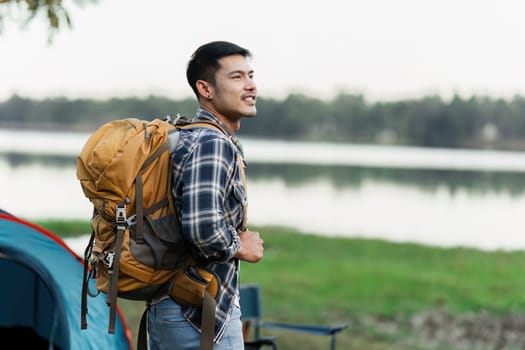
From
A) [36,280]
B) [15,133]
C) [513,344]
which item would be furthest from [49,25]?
[15,133]

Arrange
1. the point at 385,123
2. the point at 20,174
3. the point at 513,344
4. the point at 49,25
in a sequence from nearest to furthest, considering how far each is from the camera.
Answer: the point at 49,25, the point at 513,344, the point at 20,174, the point at 385,123

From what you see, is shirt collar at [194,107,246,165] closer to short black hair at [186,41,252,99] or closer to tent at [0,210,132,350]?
short black hair at [186,41,252,99]

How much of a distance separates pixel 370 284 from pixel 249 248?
721 centimetres

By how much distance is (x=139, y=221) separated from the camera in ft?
6.76

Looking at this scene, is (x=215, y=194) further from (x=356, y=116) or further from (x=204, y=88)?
(x=356, y=116)

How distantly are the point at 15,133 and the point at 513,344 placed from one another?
3640 inches

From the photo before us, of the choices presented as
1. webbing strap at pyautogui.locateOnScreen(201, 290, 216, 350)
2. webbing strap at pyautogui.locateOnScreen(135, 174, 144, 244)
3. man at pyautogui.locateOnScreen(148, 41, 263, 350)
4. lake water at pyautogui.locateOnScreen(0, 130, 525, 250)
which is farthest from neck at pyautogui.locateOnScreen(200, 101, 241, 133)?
lake water at pyautogui.locateOnScreen(0, 130, 525, 250)

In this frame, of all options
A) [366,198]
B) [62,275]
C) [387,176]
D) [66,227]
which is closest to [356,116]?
[387,176]

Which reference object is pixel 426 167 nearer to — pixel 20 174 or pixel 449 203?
pixel 449 203

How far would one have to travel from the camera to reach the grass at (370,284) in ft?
23.1

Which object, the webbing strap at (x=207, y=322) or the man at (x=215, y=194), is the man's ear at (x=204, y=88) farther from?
the webbing strap at (x=207, y=322)

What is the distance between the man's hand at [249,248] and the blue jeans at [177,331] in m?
0.19

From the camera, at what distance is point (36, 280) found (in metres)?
4.50

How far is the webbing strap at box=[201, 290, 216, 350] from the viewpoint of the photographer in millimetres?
2098
